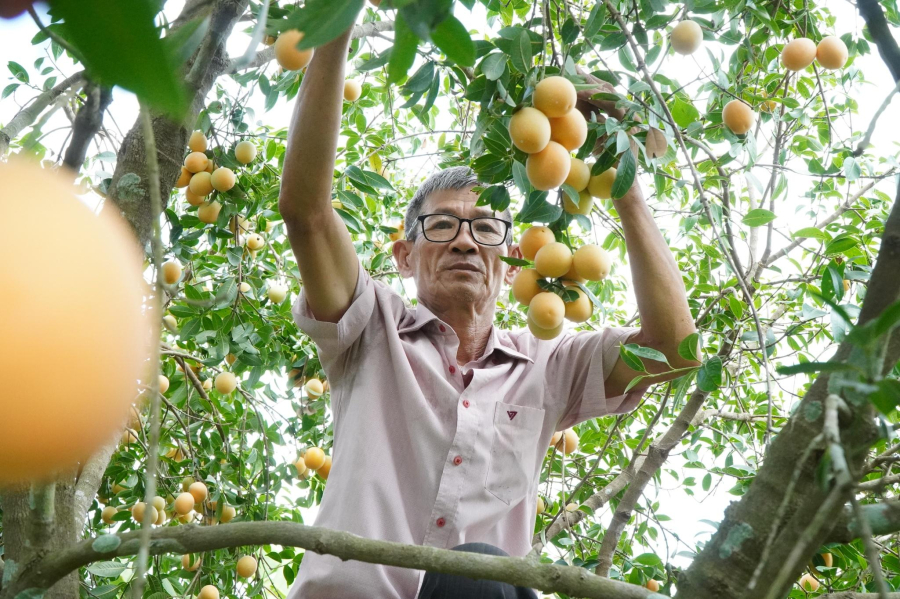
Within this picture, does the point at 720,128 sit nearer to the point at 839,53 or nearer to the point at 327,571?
the point at 839,53

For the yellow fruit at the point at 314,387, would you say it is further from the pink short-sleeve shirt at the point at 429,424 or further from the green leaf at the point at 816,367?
the green leaf at the point at 816,367

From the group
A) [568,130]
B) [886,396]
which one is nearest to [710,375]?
[568,130]

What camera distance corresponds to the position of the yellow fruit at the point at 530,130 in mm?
1242

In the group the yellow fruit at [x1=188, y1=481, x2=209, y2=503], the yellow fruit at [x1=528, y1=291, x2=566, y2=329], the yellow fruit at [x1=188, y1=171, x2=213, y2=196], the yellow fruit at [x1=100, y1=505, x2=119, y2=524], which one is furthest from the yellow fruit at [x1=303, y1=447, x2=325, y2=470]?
the yellow fruit at [x1=528, y1=291, x2=566, y2=329]

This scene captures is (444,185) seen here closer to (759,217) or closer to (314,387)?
(759,217)

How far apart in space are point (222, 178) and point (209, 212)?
0.15 metres

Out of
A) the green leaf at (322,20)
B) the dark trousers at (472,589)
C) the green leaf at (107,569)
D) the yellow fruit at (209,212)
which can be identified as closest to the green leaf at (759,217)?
the dark trousers at (472,589)

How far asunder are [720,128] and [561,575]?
1261 millimetres

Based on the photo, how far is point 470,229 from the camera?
2.06 metres

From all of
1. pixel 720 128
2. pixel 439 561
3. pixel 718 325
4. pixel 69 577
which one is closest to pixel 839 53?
pixel 720 128

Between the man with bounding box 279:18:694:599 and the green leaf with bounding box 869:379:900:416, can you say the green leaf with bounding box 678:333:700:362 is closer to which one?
the man with bounding box 279:18:694:599

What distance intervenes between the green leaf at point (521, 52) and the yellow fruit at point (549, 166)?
0.13 meters

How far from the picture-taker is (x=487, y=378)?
1.90 meters

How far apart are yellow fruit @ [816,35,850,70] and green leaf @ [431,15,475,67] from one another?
1724mm
